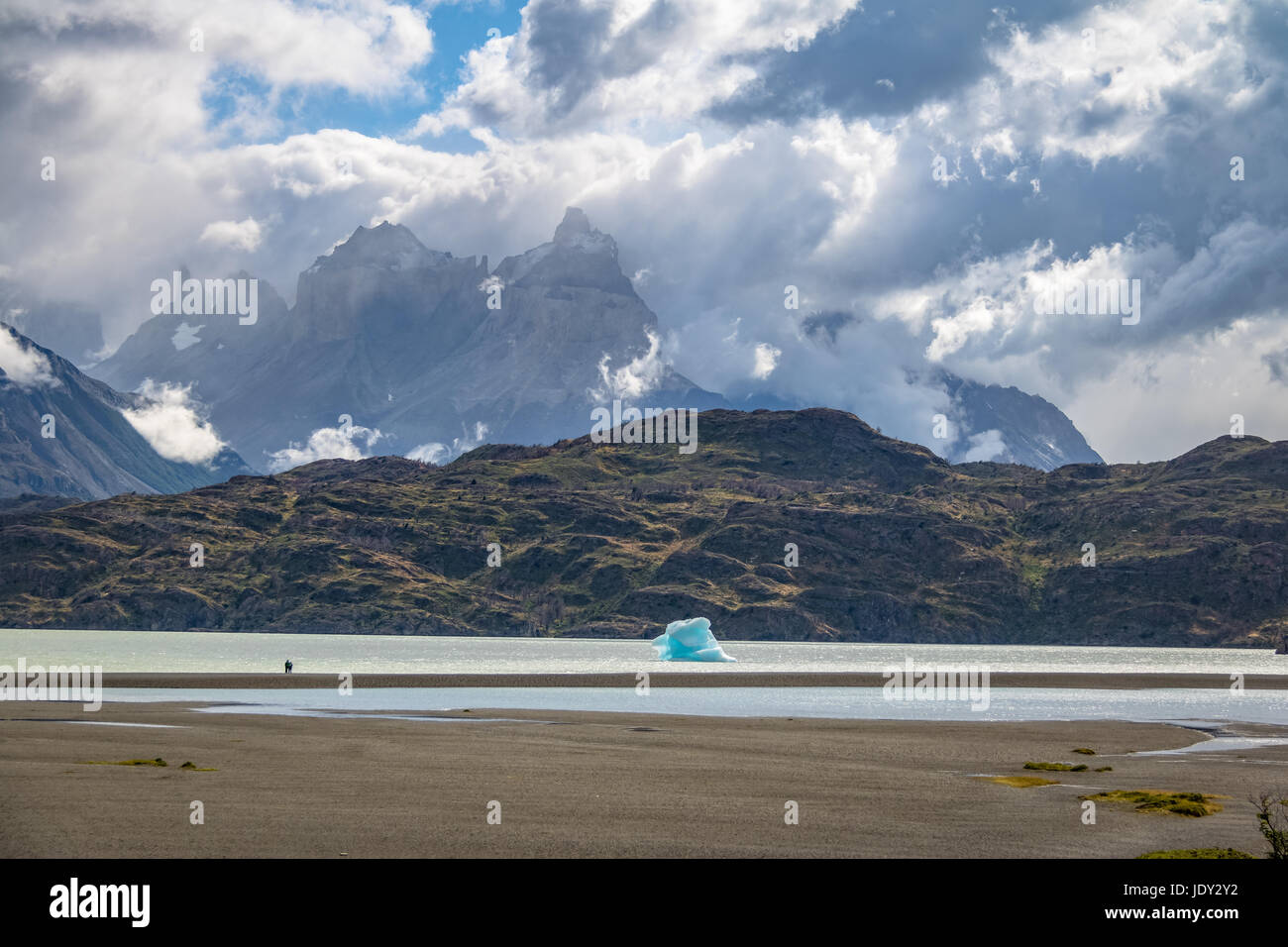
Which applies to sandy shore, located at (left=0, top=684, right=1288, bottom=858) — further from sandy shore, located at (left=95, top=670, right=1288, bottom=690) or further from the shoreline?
sandy shore, located at (left=95, top=670, right=1288, bottom=690)

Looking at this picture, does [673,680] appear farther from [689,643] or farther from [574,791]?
[574,791]

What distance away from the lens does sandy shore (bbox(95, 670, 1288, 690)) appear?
366ft

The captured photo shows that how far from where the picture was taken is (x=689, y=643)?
181000 mm

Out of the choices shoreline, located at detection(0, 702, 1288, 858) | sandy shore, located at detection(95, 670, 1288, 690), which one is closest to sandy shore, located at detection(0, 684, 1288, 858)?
shoreline, located at detection(0, 702, 1288, 858)

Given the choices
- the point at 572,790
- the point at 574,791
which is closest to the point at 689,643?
the point at 572,790

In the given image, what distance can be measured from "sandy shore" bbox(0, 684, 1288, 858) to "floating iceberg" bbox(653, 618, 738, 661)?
11016 centimetres

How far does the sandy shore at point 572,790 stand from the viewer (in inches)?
1211

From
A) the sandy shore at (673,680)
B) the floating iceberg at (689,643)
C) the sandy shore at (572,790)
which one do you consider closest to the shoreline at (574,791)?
the sandy shore at (572,790)

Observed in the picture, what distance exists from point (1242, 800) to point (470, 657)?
6291 inches

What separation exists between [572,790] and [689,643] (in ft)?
462
